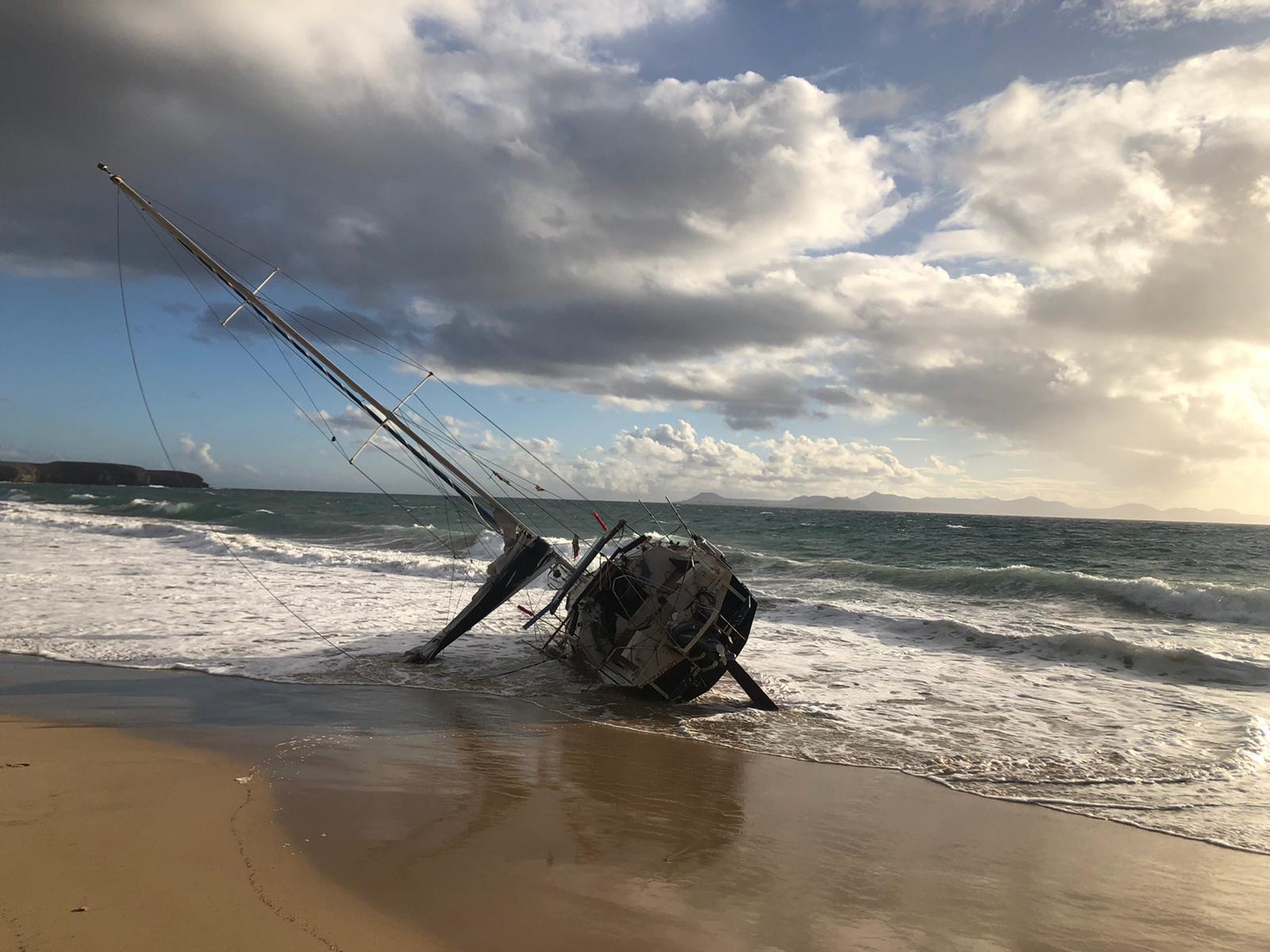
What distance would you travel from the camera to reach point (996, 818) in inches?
305

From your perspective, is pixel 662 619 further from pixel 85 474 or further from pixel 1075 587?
pixel 85 474

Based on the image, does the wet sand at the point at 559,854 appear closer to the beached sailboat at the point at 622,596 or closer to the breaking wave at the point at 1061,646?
the beached sailboat at the point at 622,596

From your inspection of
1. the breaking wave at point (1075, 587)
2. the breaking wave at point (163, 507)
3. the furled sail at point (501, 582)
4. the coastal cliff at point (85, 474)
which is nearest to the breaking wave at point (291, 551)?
the furled sail at point (501, 582)

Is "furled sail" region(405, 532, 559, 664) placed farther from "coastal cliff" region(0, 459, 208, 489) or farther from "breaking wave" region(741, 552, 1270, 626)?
"coastal cliff" region(0, 459, 208, 489)

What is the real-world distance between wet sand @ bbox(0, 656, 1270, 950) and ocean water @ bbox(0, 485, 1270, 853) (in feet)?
4.94

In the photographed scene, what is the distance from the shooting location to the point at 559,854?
621cm

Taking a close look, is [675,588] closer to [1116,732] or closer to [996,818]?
[996,818]

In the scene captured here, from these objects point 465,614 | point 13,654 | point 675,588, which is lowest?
point 13,654

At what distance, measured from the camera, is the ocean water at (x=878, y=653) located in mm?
9547

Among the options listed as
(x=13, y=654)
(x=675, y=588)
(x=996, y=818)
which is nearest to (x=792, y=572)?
(x=675, y=588)

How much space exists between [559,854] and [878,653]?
11.8 meters

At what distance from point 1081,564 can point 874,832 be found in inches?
1299

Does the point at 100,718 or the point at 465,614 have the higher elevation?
the point at 465,614

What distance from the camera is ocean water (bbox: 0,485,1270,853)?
955cm
